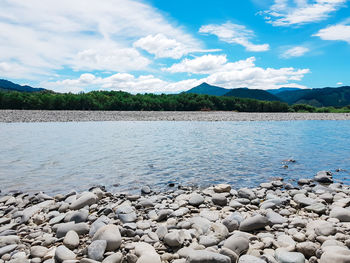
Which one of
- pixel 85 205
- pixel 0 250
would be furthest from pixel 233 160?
pixel 0 250

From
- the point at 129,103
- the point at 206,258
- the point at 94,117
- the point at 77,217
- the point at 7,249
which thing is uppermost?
the point at 129,103

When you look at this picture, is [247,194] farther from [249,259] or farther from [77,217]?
[77,217]

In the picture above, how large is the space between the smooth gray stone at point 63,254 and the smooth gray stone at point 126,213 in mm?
1413

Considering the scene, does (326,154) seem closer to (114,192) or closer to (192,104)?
(114,192)

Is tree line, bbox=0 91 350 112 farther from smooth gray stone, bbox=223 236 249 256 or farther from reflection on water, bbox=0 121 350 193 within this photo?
smooth gray stone, bbox=223 236 249 256

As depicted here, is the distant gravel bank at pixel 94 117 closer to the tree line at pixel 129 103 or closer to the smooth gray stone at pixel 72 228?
the tree line at pixel 129 103

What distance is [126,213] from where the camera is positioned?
5.74 metres

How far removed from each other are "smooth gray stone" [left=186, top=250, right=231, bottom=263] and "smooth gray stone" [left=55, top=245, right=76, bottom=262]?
1.88 meters

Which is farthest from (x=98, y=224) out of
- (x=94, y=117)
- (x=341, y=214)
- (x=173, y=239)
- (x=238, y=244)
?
(x=94, y=117)

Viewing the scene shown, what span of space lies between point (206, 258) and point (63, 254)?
2.28 metres

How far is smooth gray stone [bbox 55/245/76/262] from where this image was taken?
157 inches

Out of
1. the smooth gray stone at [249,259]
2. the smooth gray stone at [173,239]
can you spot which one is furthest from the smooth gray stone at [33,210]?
the smooth gray stone at [249,259]

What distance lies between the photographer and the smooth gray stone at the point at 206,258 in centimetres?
368

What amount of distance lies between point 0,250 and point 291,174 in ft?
30.5
